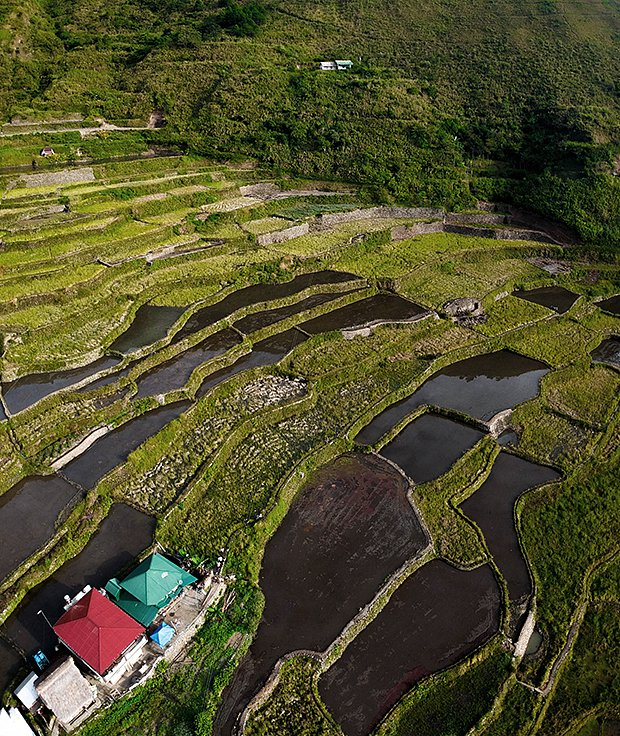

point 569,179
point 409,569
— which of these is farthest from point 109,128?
point 409,569

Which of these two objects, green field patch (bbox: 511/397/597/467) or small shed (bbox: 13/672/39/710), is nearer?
small shed (bbox: 13/672/39/710)

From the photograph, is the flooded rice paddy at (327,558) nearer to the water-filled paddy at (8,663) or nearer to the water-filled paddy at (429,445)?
the water-filled paddy at (429,445)

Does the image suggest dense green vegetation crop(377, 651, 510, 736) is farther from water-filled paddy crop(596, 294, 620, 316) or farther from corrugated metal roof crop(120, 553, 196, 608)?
water-filled paddy crop(596, 294, 620, 316)

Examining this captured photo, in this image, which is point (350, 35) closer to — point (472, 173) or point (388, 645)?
point (472, 173)

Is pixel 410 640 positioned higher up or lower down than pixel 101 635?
lower down

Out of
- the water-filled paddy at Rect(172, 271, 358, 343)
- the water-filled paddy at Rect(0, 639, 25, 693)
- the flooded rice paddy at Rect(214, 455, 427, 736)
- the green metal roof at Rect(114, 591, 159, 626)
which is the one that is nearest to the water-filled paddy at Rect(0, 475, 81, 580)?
the water-filled paddy at Rect(0, 639, 25, 693)

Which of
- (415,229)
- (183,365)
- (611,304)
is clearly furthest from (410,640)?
(415,229)

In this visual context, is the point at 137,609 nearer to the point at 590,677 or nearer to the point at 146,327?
the point at 590,677
